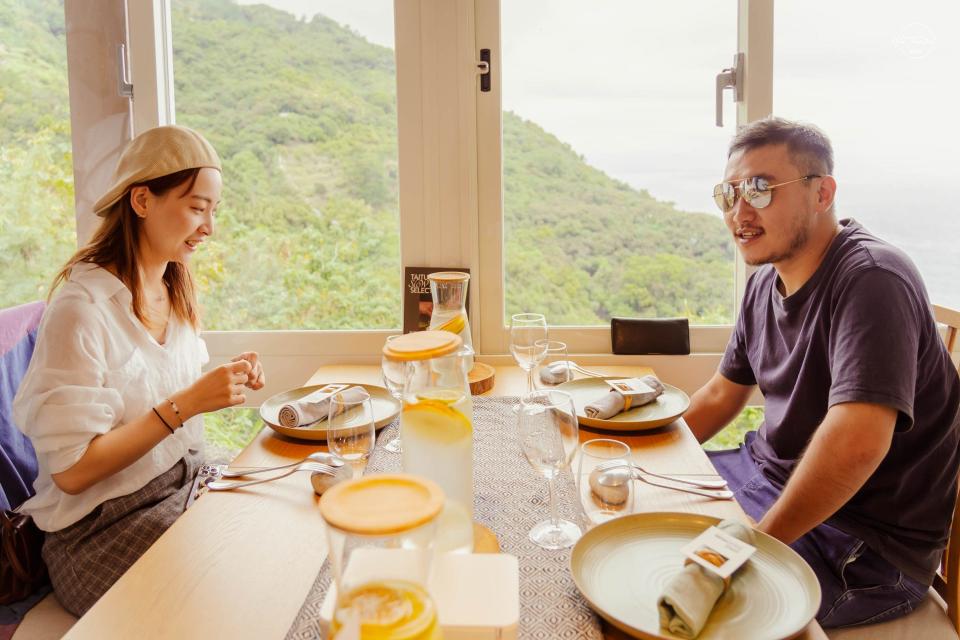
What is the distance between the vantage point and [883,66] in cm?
230

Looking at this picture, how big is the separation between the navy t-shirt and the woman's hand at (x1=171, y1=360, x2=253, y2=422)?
1212 millimetres

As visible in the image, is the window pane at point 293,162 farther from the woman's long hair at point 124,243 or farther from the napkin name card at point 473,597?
the napkin name card at point 473,597

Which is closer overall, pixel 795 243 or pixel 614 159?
pixel 795 243

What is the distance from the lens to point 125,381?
1.57m

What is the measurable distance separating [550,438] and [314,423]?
660 mm

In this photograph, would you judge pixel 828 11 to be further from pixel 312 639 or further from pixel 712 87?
pixel 312 639

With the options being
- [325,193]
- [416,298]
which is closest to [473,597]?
[416,298]

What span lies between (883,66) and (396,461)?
199cm

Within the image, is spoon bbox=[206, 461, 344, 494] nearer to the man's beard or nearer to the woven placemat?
the woven placemat

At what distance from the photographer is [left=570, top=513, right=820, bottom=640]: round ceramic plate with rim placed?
842mm

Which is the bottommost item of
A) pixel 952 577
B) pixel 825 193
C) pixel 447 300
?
pixel 952 577

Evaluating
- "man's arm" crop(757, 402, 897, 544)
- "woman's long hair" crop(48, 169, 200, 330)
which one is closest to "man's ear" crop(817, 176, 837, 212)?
"man's arm" crop(757, 402, 897, 544)

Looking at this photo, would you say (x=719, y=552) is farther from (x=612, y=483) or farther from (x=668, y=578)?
(x=612, y=483)

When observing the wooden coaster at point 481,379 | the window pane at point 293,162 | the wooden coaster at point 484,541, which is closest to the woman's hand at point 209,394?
Answer: the wooden coaster at point 481,379
